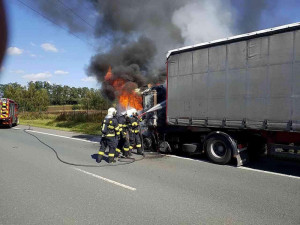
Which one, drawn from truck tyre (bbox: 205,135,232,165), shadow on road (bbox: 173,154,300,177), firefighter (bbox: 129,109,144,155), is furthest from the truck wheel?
truck tyre (bbox: 205,135,232,165)

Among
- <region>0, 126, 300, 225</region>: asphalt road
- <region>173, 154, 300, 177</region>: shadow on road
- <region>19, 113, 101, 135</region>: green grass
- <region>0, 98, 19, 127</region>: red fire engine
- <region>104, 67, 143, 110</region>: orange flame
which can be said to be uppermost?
<region>104, 67, 143, 110</region>: orange flame

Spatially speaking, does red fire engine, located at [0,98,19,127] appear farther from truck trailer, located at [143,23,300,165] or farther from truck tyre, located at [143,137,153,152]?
truck trailer, located at [143,23,300,165]

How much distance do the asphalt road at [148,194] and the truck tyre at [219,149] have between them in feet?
0.90

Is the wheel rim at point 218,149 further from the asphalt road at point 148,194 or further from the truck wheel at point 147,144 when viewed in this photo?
the truck wheel at point 147,144

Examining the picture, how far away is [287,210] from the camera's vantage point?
4.02 m

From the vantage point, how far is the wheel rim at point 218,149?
723 centimetres

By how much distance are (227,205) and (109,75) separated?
14.3 metres

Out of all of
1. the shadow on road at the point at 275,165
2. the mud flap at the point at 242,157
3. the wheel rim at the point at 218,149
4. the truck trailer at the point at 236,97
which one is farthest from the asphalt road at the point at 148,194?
the truck trailer at the point at 236,97

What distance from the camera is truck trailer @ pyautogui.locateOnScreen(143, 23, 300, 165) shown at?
5.99 meters

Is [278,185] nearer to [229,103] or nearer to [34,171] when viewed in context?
[229,103]

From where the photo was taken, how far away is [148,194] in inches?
185

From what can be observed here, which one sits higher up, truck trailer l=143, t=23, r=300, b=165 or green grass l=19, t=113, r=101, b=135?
truck trailer l=143, t=23, r=300, b=165

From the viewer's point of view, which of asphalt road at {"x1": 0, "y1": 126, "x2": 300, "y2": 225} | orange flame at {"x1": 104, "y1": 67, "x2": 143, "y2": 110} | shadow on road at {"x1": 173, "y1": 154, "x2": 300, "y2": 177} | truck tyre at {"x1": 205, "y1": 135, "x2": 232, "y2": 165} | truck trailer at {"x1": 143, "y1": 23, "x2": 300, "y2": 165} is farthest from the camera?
orange flame at {"x1": 104, "y1": 67, "x2": 143, "y2": 110}

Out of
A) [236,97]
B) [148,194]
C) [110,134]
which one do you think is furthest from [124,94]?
[148,194]
